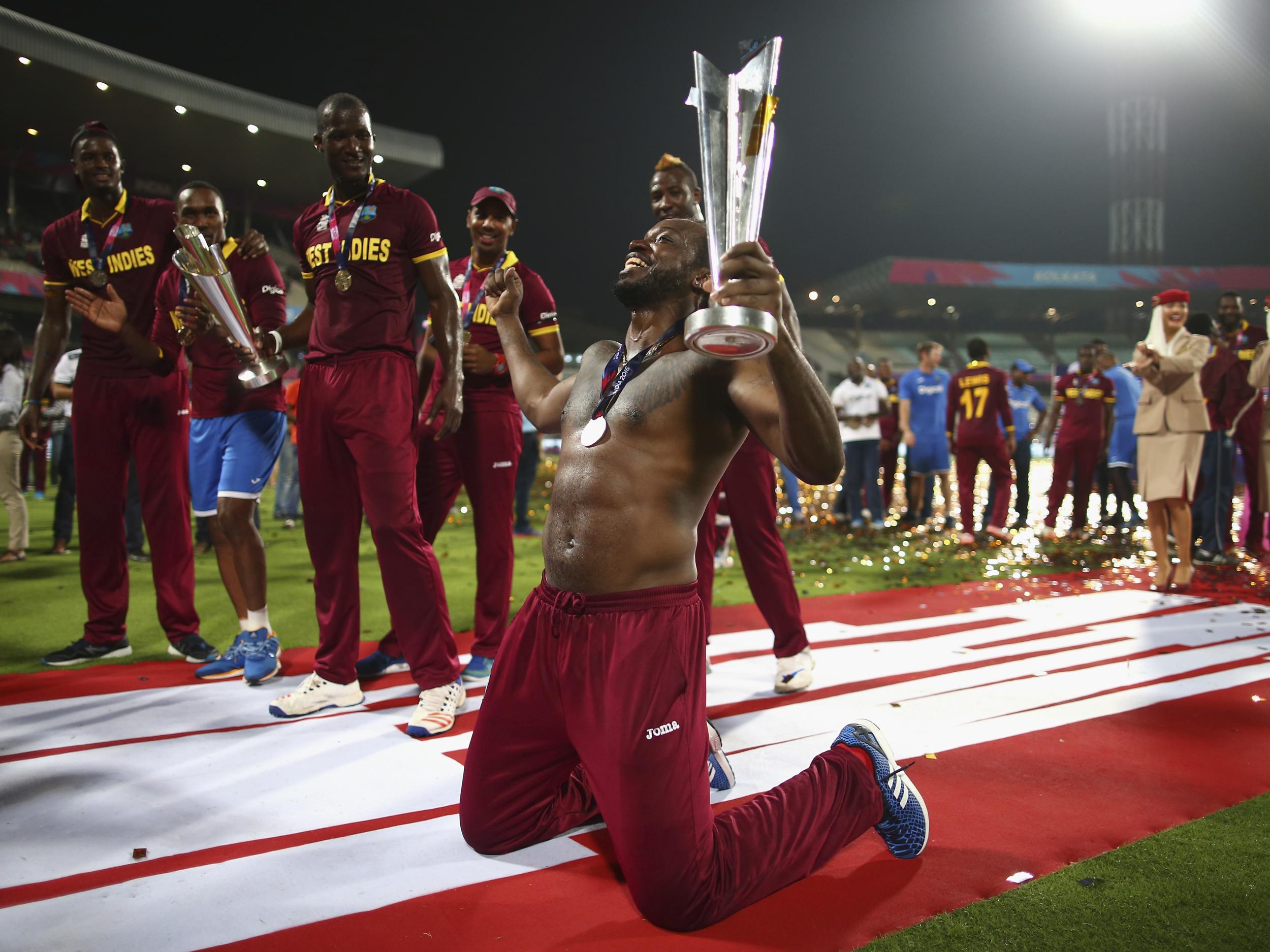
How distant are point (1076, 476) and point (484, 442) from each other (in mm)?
8832

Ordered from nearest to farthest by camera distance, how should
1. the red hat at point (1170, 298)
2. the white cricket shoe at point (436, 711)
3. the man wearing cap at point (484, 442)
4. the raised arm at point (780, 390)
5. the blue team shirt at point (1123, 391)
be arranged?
1. the raised arm at point (780, 390)
2. the white cricket shoe at point (436, 711)
3. the man wearing cap at point (484, 442)
4. the red hat at point (1170, 298)
5. the blue team shirt at point (1123, 391)

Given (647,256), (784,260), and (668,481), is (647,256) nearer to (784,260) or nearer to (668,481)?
(668,481)

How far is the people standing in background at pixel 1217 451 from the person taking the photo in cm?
788

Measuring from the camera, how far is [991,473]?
9742 mm

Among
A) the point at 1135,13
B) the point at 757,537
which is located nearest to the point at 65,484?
the point at 757,537

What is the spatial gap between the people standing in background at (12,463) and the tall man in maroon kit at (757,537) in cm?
630

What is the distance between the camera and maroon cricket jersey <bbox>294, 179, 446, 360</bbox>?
3.50 metres

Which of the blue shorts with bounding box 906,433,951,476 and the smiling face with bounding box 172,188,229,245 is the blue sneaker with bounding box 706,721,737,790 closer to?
the smiling face with bounding box 172,188,229,245

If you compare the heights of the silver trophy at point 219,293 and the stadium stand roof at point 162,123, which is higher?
the stadium stand roof at point 162,123

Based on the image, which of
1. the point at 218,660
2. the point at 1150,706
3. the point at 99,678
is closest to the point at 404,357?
the point at 218,660

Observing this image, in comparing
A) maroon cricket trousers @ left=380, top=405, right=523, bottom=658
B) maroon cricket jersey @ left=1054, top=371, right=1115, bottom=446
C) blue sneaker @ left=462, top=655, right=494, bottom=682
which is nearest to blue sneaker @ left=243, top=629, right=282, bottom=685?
maroon cricket trousers @ left=380, top=405, right=523, bottom=658

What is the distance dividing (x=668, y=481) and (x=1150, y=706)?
2.77 meters

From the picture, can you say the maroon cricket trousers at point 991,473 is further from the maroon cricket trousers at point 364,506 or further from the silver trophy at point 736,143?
the silver trophy at point 736,143

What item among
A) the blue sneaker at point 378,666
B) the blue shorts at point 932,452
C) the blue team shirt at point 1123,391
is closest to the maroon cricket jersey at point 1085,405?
the blue team shirt at point 1123,391
